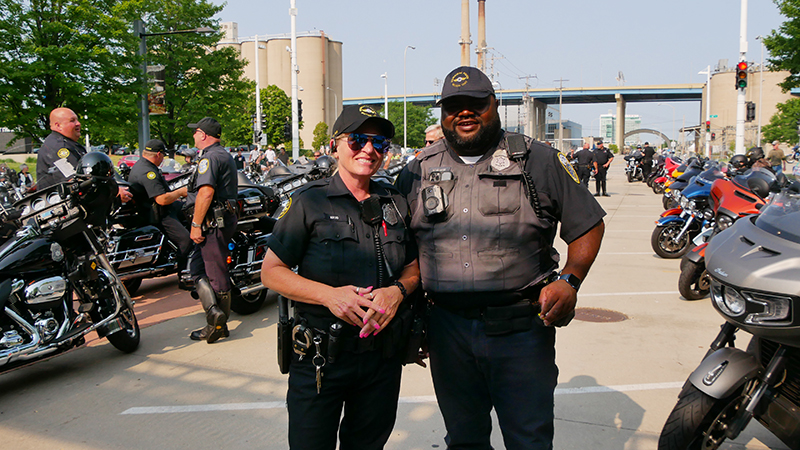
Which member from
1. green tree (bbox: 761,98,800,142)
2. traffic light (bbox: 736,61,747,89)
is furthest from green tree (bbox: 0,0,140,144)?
green tree (bbox: 761,98,800,142)

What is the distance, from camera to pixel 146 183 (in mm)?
6324

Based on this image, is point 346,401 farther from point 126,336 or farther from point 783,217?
point 126,336

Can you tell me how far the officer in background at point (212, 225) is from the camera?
496cm

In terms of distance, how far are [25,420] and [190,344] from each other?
5.21 ft

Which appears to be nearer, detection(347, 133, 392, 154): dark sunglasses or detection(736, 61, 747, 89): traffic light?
detection(347, 133, 392, 154): dark sunglasses

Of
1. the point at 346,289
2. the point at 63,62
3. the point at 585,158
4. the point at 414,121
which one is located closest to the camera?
the point at 346,289

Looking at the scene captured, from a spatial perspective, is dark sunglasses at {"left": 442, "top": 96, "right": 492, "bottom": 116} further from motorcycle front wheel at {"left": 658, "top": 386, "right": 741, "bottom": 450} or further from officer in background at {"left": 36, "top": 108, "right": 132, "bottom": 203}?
officer in background at {"left": 36, "top": 108, "right": 132, "bottom": 203}

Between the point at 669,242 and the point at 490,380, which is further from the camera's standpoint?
the point at 669,242

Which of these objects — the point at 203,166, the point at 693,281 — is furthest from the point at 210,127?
the point at 693,281

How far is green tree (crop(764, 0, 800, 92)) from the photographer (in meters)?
22.5

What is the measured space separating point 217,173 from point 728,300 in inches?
158

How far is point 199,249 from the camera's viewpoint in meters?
5.31

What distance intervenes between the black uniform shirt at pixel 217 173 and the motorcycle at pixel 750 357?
3858mm

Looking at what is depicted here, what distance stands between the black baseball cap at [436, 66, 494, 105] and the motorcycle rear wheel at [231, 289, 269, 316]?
4215 millimetres
